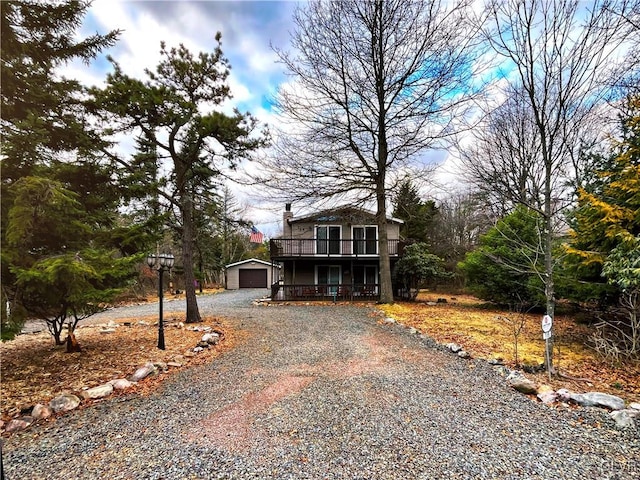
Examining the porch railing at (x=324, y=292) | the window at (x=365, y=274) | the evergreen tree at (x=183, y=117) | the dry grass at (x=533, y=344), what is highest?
the evergreen tree at (x=183, y=117)

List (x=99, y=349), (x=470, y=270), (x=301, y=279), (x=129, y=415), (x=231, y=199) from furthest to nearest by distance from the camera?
(x=231, y=199) < (x=301, y=279) < (x=470, y=270) < (x=99, y=349) < (x=129, y=415)

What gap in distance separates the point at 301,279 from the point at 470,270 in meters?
8.24

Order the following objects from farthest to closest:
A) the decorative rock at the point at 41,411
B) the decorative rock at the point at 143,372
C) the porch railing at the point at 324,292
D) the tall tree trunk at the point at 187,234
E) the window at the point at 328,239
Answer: the window at the point at 328,239, the porch railing at the point at 324,292, the tall tree trunk at the point at 187,234, the decorative rock at the point at 143,372, the decorative rock at the point at 41,411

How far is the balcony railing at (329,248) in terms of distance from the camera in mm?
15719

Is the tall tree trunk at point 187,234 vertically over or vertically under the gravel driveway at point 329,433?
over

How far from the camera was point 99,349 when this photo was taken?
641 cm

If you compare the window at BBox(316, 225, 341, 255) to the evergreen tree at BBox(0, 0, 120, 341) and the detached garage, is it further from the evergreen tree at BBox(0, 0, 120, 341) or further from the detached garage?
the evergreen tree at BBox(0, 0, 120, 341)

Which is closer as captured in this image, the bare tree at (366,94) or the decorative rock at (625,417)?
the decorative rock at (625,417)

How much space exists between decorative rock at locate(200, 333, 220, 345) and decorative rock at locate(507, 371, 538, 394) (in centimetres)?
562

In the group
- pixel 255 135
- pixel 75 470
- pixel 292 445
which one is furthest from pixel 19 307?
pixel 255 135

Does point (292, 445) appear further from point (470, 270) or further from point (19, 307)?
point (470, 270)

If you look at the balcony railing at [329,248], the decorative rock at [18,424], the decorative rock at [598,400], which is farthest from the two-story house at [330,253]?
the decorative rock at [18,424]

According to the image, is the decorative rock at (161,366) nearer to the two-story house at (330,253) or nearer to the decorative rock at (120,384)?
the decorative rock at (120,384)

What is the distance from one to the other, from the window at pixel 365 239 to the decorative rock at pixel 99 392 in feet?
39.5
